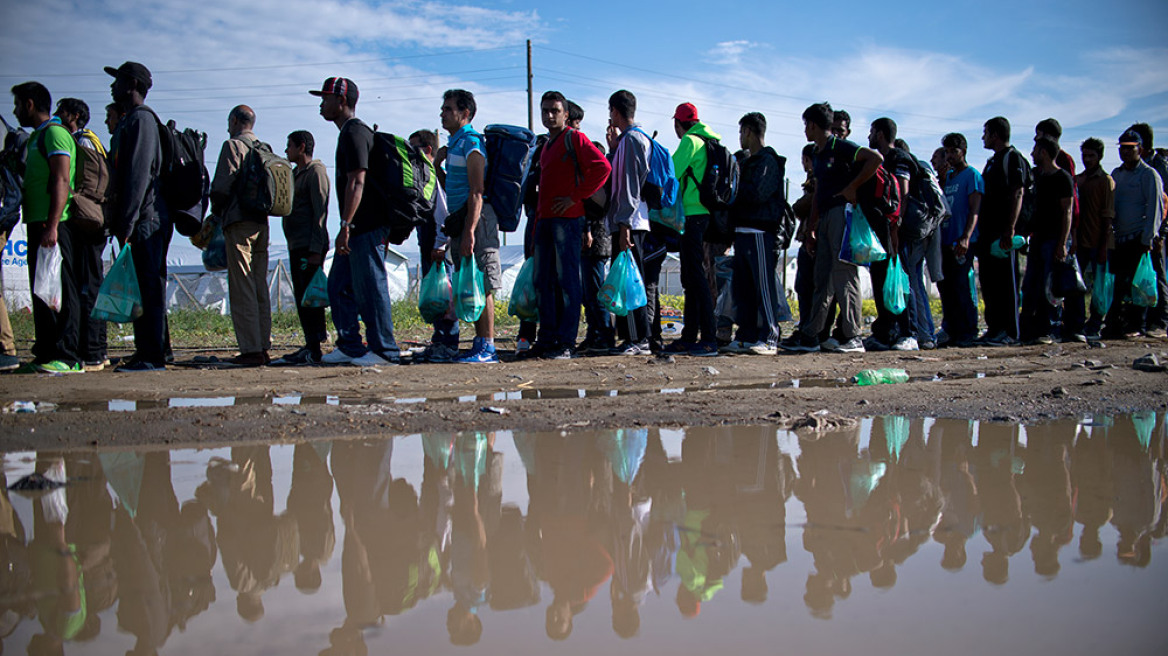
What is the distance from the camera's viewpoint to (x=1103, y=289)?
30.0 feet

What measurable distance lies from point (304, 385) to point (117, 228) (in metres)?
1.84

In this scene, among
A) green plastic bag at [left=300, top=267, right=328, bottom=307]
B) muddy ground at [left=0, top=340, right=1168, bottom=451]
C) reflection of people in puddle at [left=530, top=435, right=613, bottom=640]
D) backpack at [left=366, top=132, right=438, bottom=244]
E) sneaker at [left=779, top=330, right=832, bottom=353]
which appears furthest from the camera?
sneaker at [left=779, top=330, right=832, bottom=353]

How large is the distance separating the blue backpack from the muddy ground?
134 centimetres

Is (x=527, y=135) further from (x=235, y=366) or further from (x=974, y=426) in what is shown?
(x=974, y=426)

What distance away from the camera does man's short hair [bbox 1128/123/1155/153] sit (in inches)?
369

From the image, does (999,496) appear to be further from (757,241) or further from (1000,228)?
(1000,228)

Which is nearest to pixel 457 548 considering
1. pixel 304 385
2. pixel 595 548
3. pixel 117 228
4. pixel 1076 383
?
pixel 595 548

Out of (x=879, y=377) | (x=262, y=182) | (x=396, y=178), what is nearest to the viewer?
(x=879, y=377)

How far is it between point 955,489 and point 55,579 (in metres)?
2.59

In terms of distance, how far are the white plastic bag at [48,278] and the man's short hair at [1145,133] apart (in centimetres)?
1004

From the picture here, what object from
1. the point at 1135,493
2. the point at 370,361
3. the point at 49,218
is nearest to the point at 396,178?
the point at 370,361

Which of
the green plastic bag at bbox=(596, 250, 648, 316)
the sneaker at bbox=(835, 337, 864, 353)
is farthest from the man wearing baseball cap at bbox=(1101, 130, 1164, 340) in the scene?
the green plastic bag at bbox=(596, 250, 648, 316)

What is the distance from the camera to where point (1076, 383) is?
5.18 m

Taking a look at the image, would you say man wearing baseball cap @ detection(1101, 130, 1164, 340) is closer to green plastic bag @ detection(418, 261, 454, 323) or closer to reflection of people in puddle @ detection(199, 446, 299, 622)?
green plastic bag @ detection(418, 261, 454, 323)
